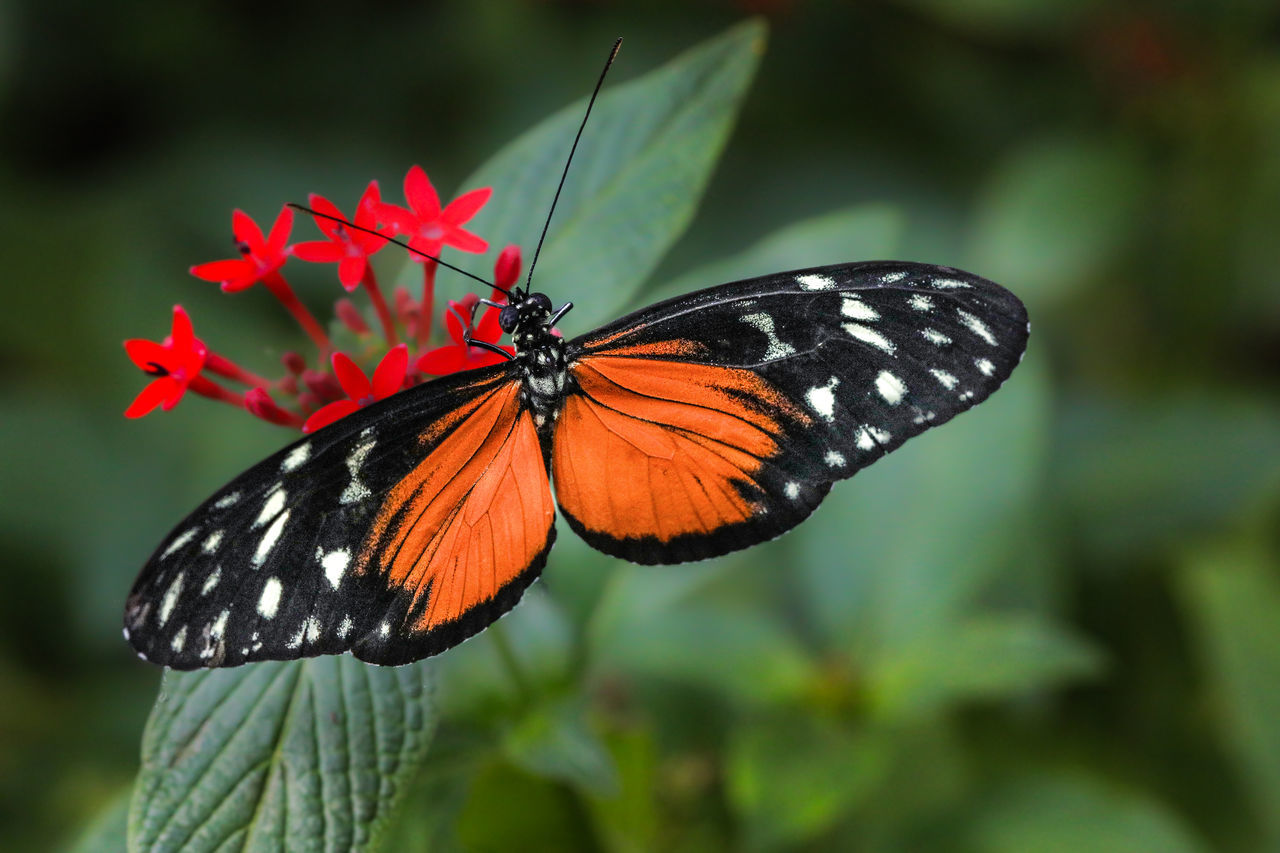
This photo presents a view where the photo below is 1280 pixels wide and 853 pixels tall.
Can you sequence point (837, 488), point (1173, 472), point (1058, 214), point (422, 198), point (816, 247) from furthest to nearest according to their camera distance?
point (1058, 214) → point (1173, 472) → point (837, 488) → point (816, 247) → point (422, 198)

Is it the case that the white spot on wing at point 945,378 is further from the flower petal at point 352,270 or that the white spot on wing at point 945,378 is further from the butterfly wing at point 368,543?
the flower petal at point 352,270

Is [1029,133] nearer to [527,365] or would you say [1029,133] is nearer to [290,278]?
[290,278]

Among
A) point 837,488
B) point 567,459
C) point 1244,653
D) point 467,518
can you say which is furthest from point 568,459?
point 1244,653

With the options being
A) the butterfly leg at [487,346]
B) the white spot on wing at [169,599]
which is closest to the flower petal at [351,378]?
the butterfly leg at [487,346]

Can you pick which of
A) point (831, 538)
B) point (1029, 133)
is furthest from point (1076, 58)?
point (831, 538)

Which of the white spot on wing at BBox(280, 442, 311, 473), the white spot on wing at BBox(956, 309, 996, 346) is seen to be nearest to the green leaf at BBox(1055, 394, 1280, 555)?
the white spot on wing at BBox(956, 309, 996, 346)

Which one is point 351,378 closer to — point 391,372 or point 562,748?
point 391,372
